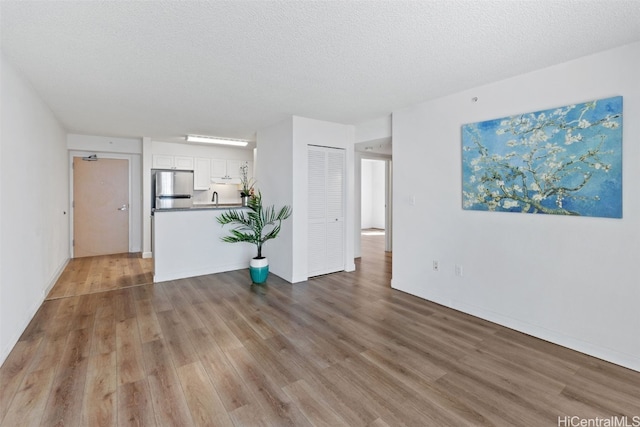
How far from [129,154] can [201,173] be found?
1.47 metres

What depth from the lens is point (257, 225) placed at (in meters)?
4.59

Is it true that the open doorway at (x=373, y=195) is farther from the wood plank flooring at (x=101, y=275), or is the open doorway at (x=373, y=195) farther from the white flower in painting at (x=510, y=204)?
the white flower in painting at (x=510, y=204)

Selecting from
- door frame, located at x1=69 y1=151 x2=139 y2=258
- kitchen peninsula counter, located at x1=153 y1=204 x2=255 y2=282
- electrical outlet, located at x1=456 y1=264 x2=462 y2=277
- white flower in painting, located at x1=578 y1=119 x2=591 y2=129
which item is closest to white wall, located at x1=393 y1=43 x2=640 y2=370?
electrical outlet, located at x1=456 y1=264 x2=462 y2=277

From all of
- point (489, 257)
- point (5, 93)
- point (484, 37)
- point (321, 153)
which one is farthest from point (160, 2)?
point (489, 257)

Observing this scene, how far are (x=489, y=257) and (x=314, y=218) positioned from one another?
7.86ft

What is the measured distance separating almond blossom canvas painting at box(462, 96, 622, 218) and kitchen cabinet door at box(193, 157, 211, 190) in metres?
5.54

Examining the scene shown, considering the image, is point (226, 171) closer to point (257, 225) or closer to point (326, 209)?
point (257, 225)

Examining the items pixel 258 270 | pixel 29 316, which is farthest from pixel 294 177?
pixel 29 316

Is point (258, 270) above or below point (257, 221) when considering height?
below

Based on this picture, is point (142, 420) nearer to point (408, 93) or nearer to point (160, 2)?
point (160, 2)

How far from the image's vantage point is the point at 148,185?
6129mm
